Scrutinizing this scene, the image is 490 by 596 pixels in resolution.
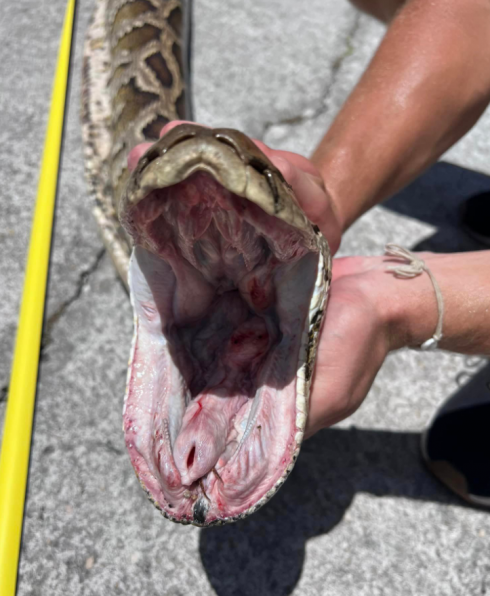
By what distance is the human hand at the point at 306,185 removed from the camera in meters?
1.23

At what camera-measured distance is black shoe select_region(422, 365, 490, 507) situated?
62.4 inches

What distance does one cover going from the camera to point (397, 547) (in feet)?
5.09

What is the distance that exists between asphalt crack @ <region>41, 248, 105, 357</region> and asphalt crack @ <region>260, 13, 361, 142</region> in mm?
867

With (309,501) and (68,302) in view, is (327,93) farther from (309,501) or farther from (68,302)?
(309,501)

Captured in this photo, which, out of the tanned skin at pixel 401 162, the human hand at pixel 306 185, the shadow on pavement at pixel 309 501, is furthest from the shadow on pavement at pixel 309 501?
the human hand at pixel 306 185

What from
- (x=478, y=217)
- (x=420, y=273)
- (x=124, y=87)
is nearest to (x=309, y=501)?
(x=420, y=273)

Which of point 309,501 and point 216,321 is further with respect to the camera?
point 309,501

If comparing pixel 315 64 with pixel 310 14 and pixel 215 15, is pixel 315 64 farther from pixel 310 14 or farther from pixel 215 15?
pixel 215 15

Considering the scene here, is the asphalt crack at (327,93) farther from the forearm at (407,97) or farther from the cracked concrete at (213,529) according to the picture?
the forearm at (407,97)

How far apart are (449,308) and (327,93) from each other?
1600mm

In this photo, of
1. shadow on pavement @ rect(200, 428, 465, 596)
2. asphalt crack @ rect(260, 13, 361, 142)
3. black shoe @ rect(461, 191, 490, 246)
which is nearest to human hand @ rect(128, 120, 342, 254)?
shadow on pavement @ rect(200, 428, 465, 596)

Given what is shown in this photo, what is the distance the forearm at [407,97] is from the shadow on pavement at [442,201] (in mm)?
657

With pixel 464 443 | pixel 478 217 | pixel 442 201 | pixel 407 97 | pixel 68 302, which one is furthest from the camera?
pixel 442 201

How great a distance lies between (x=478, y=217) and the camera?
2160 mm
